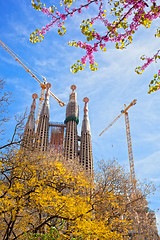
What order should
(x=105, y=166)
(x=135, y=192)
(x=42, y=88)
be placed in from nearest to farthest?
1. (x=105, y=166)
2. (x=135, y=192)
3. (x=42, y=88)

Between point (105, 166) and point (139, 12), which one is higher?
→ point (105, 166)

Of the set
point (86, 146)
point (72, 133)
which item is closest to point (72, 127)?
point (72, 133)

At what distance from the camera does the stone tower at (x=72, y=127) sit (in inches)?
3014

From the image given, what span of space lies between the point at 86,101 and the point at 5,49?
42.8 meters

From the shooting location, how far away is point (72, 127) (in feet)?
265

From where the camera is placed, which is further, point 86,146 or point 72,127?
point 72,127

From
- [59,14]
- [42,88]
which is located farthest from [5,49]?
[59,14]

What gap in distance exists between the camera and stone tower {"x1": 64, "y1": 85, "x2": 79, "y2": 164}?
7656 cm

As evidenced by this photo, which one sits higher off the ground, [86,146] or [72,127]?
[72,127]

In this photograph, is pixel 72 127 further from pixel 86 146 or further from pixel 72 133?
pixel 86 146

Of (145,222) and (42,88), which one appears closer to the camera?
(145,222)

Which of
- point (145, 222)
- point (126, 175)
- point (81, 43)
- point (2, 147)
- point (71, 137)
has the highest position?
point (71, 137)

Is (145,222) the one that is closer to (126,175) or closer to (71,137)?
(126,175)

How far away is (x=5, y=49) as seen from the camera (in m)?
89.5
